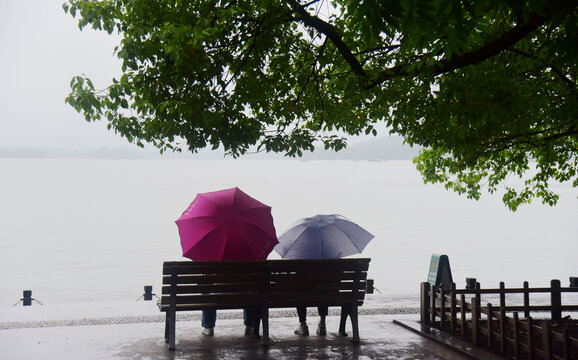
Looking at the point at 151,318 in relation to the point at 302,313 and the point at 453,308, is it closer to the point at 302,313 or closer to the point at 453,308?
the point at 302,313

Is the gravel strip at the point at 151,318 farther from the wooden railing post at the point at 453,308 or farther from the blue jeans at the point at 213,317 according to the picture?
the wooden railing post at the point at 453,308

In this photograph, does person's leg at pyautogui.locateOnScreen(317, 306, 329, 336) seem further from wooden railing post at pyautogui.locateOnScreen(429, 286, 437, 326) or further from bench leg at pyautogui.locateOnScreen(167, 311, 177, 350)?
bench leg at pyautogui.locateOnScreen(167, 311, 177, 350)

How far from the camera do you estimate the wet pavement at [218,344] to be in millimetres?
8367

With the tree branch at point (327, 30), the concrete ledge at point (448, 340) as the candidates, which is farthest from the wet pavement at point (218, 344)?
the tree branch at point (327, 30)

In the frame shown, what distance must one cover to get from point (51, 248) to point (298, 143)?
106 ft

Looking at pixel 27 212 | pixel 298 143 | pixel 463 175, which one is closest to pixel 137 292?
pixel 463 175

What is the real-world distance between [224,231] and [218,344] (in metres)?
1.45

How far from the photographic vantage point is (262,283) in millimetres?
8945

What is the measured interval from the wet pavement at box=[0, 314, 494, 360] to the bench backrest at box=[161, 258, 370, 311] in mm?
539

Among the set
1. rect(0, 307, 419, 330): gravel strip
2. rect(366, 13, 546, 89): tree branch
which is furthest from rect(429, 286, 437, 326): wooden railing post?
rect(366, 13, 546, 89): tree branch

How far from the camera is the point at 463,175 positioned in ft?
57.7

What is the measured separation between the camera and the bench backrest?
8.66 m

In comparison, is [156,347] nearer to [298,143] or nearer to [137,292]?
[298,143]

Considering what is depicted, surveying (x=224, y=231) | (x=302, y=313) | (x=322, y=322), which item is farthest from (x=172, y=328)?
(x=322, y=322)
